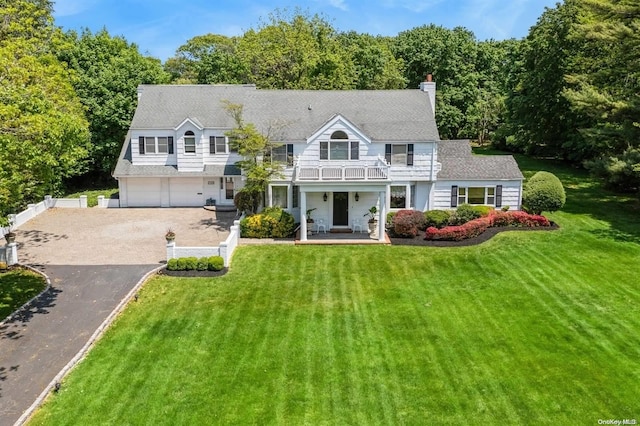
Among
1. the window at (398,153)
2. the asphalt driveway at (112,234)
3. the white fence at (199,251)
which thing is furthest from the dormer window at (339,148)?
the white fence at (199,251)

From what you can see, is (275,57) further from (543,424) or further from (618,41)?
(543,424)

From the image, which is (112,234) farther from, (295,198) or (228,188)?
(295,198)

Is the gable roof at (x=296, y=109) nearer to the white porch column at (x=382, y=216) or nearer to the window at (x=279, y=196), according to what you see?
the window at (x=279, y=196)

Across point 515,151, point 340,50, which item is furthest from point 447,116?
point 340,50

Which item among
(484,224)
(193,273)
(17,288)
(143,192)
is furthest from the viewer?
(143,192)

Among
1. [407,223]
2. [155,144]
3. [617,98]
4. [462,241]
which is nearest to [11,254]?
[155,144]

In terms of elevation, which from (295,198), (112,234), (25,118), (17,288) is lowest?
(17,288)

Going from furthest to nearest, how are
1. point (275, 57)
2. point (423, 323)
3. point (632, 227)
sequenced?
point (275, 57) < point (632, 227) < point (423, 323)
